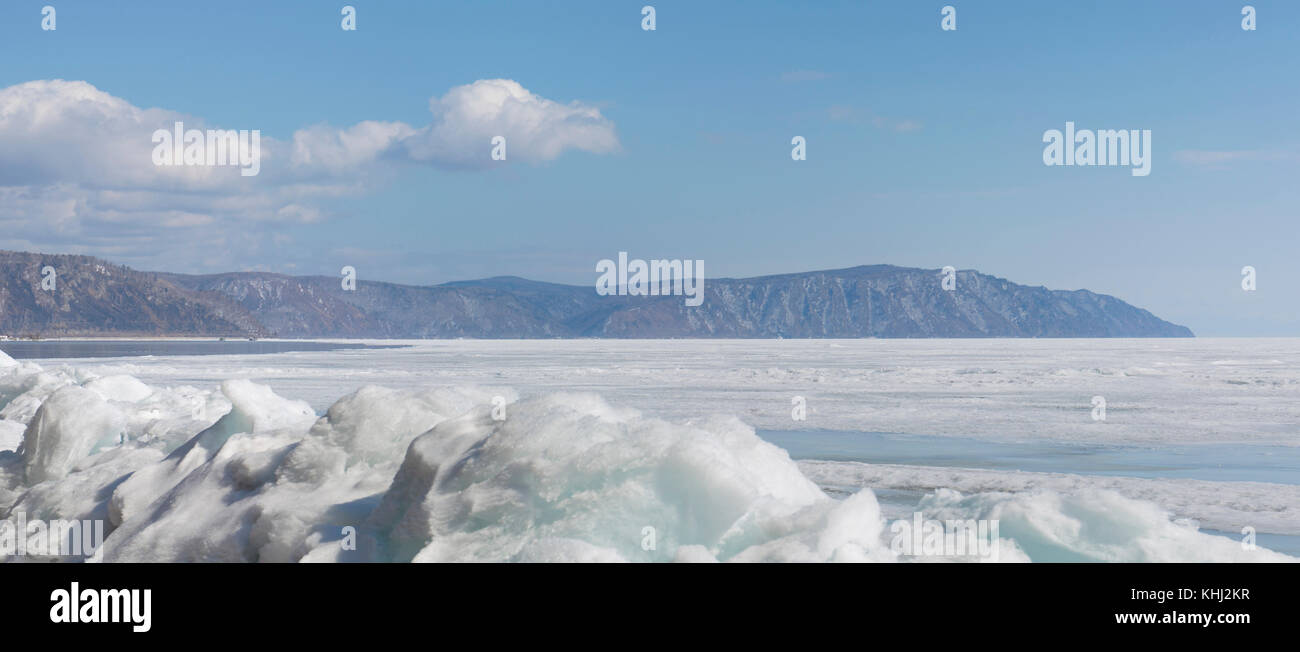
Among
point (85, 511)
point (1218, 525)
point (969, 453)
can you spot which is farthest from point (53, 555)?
point (969, 453)

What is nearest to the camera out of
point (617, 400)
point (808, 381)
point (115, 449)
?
point (115, 449)

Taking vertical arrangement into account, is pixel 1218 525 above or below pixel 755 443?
below

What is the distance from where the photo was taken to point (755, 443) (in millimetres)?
5383

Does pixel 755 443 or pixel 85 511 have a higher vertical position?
pixel 755 443

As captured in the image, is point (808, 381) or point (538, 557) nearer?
point (538, 557)

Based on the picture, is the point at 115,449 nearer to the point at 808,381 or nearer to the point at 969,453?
the point at 969,453
